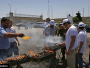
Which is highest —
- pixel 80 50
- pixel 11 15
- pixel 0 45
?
pixel 11 15

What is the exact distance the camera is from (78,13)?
4500cm

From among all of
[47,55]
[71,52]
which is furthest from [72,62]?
[47,55]

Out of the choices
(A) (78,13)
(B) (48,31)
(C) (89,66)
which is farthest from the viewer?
(A) (78,13)

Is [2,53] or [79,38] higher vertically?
[79,38]

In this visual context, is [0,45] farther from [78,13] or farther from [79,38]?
[78,13]

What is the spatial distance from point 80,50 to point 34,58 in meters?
1.72

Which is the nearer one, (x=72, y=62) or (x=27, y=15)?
(x=72, y=62)

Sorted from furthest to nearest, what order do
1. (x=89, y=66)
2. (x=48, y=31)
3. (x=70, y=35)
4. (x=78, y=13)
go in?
(x=78, y=13) → (x=48, y=31) → (x=89, y=66) → (x=70, y=35)

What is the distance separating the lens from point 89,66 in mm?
4457

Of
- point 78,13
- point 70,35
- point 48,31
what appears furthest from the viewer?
point 78,13

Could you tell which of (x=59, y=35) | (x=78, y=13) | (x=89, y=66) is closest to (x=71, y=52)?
(x=89, y=66)

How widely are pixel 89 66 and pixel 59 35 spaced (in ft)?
7.65

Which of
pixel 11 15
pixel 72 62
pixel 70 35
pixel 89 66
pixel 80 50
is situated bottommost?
pixel 89 66

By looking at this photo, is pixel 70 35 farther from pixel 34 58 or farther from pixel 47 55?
pixel 34 58
